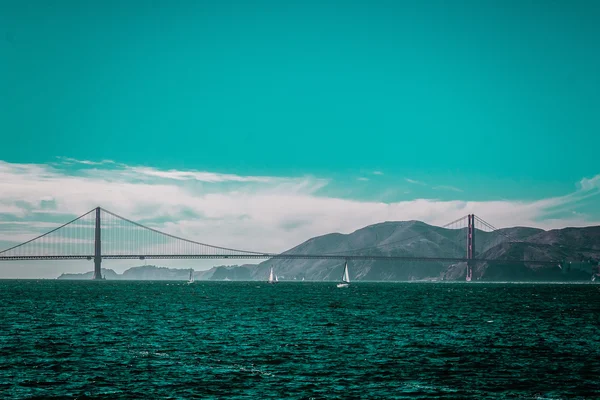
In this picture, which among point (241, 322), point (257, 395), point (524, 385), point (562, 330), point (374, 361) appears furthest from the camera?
point (241, 322)

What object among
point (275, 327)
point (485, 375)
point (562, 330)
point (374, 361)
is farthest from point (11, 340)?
point (562, 330)

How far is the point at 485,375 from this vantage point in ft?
111

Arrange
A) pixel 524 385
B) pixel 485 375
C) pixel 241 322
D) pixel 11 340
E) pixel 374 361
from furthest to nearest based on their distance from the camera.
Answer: pixel 241 322, pixel 11 340, pixel 374 361, pixel 485 375, pixel 524 385

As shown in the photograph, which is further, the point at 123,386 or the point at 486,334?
the point at 486,334

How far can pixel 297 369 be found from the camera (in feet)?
116

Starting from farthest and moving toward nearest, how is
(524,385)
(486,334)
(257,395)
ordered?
(486,334) → (524,385) → (257,395)

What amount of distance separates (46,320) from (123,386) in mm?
37260

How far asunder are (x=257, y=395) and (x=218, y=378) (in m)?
4.33

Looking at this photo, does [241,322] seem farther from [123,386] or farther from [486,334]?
[123,386]

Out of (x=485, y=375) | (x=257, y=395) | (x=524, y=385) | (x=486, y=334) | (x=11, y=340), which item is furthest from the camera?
(x=486, y=334)

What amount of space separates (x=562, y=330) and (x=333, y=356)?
25148mm

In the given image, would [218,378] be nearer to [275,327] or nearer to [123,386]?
[123,386]

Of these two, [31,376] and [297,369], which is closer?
[31,376]

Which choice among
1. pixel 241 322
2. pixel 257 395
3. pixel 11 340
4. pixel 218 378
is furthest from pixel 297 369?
pixel 241 322
